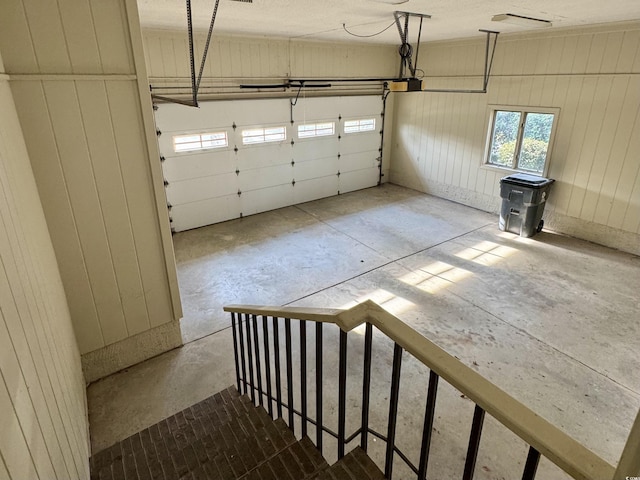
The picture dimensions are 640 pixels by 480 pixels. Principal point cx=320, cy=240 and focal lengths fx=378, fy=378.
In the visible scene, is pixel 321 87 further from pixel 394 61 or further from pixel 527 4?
pixel 527 4

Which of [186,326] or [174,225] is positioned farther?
[174,225]

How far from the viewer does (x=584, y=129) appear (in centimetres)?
584

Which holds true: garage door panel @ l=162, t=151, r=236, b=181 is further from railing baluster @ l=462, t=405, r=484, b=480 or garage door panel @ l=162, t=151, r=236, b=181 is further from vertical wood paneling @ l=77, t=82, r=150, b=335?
railing baluster @ l=462, t=405, r=484, b=480

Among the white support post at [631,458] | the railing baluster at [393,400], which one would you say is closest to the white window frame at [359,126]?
the railing baluster at [393,400]

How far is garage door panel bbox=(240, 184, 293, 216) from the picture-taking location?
7.45 meters

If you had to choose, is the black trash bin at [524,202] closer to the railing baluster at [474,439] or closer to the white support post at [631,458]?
the railing baluster at [474,439]

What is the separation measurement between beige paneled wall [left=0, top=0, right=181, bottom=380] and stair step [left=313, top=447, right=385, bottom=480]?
2.50 meters

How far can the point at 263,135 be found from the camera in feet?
23.7

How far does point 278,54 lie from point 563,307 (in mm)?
5984

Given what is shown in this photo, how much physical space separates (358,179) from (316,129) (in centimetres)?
168

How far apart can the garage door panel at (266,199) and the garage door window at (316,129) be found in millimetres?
1105

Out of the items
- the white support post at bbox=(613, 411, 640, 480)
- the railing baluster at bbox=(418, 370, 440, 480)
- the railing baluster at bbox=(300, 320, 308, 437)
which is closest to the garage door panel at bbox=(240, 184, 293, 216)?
the railing baluster at bbox=(300, 320, 308, 437)

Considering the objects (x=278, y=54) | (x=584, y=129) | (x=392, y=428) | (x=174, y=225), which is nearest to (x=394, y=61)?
(x=278, y=54)

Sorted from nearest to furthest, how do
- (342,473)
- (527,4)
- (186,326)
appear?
(342,473), (527,4), (186,326)
